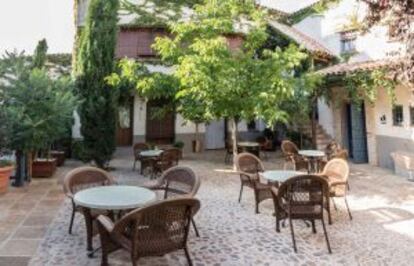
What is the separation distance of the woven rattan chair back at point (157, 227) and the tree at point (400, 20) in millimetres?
6791

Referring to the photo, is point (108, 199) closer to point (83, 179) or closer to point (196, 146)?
point (83, 179)

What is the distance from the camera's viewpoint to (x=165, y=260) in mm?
5004

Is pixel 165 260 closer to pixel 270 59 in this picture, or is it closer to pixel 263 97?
pixel 263 97

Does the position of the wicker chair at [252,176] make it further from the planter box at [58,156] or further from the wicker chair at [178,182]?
the planter box at [58,156]

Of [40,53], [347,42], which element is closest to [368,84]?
[347,42]

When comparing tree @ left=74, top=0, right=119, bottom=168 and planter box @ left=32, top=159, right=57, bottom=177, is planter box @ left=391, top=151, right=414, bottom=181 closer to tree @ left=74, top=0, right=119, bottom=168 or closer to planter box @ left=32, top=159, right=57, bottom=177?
tree @ left=74, top=0, right=119, bottom=168

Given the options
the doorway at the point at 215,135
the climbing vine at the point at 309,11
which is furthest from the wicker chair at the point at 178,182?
the doorway at the point at 215,135

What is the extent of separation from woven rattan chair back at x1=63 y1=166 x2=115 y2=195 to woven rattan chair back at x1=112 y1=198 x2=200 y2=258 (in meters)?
2.02

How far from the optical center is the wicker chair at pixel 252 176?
23.9ft

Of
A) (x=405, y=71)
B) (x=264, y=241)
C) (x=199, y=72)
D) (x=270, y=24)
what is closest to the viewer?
(x=264, y=241)

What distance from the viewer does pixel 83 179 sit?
20.0ft

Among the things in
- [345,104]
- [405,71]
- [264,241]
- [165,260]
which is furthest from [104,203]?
[345,104]

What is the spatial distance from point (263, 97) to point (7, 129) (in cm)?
717

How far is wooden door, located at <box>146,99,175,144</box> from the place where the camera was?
717 inches
